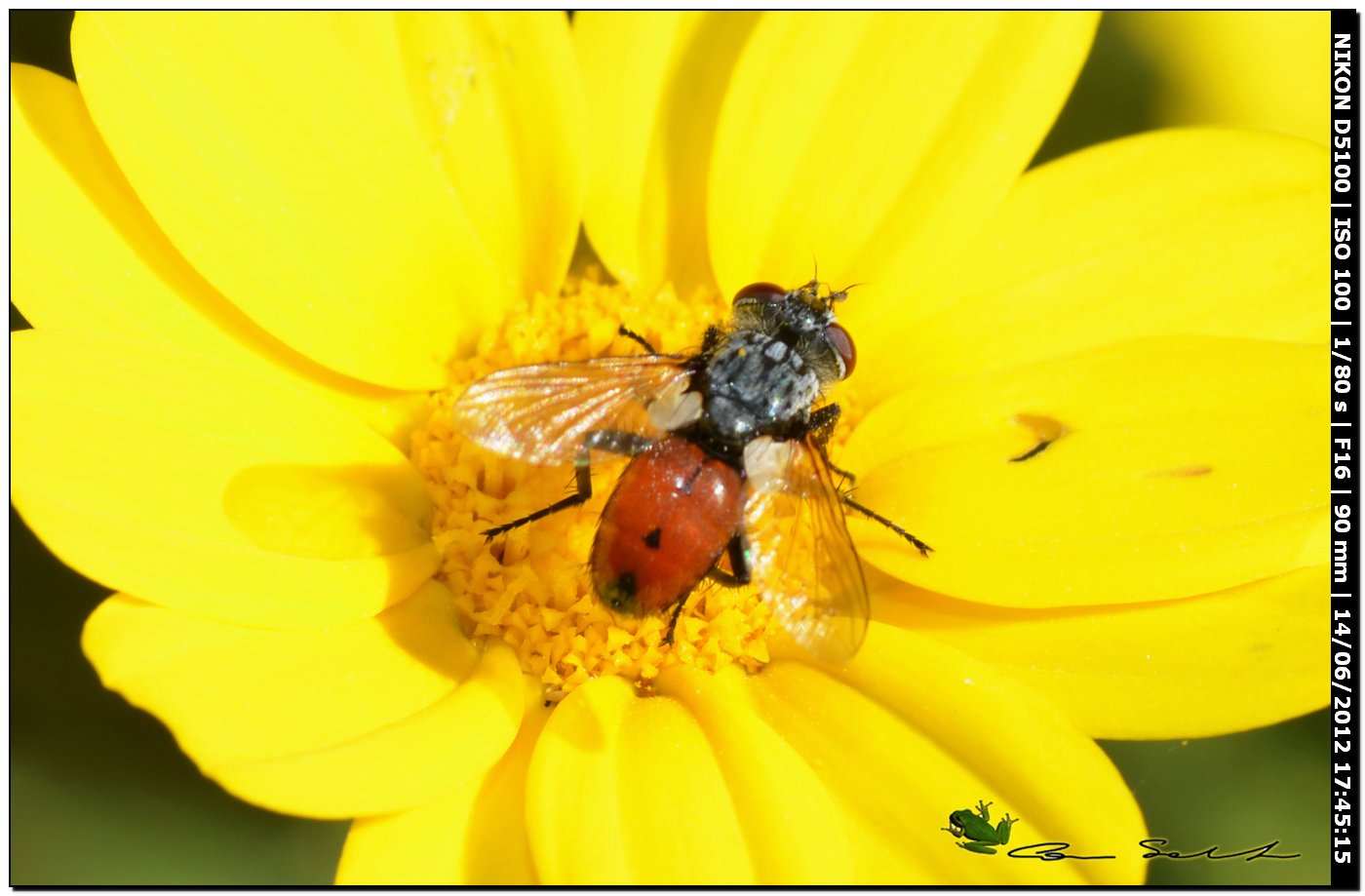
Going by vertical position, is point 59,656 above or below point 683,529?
below

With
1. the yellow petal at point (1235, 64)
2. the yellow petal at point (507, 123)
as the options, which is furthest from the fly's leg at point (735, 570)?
the yellow petal at point (1235, 64)

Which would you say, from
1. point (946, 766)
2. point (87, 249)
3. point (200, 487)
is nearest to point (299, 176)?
point (87, 249)

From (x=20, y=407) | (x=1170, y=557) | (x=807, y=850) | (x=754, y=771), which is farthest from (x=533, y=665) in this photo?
(x=1170, y=557)

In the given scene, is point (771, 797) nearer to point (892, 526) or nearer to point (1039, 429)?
point (892, 526)

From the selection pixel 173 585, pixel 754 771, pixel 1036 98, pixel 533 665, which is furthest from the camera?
pixel 1036 98

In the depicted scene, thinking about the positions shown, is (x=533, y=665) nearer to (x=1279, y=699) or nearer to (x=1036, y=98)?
(x=1279, y=699)

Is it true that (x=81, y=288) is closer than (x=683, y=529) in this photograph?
No
